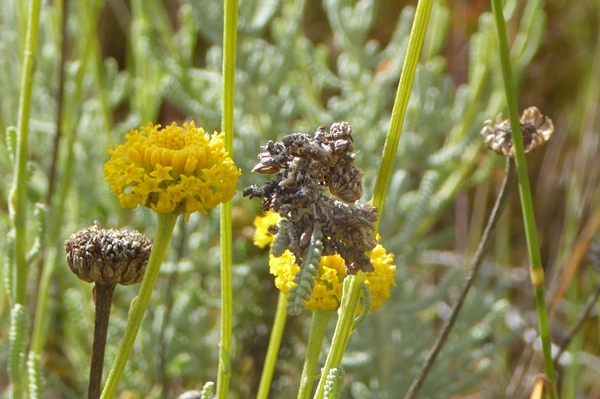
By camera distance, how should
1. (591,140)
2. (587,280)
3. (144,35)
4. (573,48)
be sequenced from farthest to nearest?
1. (573,48)
2. (587,280)
3. (591,140)
4. (144,35)

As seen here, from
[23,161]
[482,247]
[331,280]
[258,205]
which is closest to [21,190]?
[23,161]

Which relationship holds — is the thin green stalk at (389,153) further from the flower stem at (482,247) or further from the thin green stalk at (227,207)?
the flower stem at (482,247)

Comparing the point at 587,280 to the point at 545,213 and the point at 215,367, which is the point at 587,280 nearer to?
the point at 545,213

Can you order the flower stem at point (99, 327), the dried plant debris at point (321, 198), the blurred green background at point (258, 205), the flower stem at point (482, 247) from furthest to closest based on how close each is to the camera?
the blurred green background at point (258, 205), the flower stem at point (482, 247), the flower stem at point (99, 327), the dried plant debris at point (321, 198)

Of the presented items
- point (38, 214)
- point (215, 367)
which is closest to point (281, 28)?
point (215, 367)

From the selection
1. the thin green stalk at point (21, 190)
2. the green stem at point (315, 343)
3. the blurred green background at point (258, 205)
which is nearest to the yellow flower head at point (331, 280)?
the green stem at point (315, 343)

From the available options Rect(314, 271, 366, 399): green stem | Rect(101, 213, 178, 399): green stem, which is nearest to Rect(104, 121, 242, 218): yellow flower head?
Rect(101, 213, 178, 399): green stem
